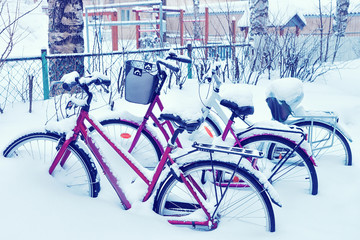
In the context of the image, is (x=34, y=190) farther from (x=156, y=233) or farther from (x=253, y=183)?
(x=253, y=183)

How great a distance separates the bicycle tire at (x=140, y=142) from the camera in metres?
3.08

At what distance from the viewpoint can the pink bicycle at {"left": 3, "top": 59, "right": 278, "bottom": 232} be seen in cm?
220

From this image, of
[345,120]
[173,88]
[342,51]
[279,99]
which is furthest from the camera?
[342,51]

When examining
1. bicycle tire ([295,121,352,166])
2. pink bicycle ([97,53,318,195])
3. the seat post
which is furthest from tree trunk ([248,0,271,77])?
the seat post

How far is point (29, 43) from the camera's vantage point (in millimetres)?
14797

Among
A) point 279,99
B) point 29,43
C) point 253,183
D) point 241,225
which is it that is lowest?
point 241,225

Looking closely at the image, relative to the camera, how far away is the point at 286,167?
3.19 m

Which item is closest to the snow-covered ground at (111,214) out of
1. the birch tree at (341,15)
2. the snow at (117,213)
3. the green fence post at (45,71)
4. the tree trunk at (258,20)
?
the snow at (117,213)

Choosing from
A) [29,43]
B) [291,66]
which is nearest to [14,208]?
[291,66]

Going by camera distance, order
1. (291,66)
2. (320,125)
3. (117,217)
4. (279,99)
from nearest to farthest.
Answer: (117,217), (279,99), (320,125), (291,66)

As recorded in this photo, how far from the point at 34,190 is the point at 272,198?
5.02 ft

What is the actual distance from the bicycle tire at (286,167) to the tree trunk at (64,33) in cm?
294

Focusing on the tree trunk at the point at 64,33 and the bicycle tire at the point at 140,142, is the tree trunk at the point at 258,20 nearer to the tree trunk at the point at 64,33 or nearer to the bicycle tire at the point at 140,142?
the tree trunk at the point at 64,33

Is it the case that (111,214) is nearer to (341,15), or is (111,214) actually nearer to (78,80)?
(78,80)
